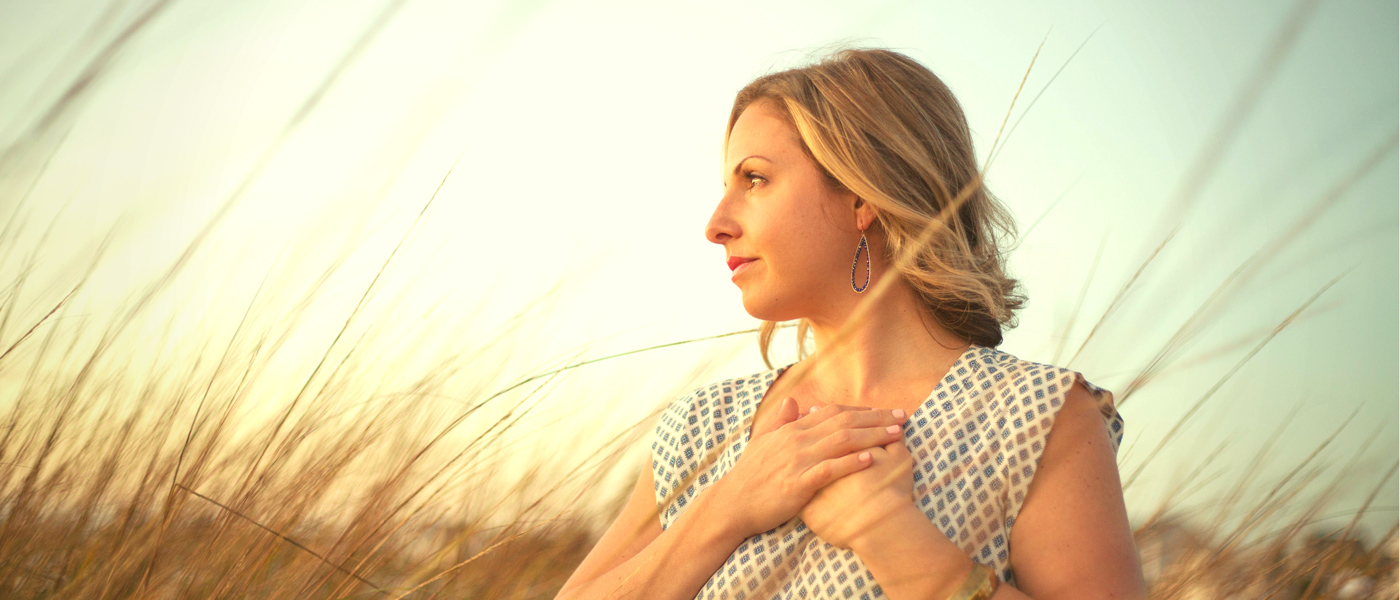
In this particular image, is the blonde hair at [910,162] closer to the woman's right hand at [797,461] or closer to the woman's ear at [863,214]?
the woman's ear at [863,214]

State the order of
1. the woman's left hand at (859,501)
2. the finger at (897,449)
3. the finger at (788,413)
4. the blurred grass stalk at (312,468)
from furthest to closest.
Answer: the finger at (788,413) → the finger at (897,449) → the woman's left hand at (859,501) → the blurred grass stalk at (312,468)

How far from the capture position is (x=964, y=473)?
56.9 inches

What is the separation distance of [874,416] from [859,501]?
0.17 metres

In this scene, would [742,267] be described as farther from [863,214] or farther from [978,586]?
[978,586]

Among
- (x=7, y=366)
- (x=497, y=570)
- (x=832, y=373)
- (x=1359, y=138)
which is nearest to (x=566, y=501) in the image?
(x=497, y=570)

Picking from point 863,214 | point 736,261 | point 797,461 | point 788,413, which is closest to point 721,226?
point 736,261

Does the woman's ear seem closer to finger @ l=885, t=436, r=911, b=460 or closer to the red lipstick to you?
the red lipstick

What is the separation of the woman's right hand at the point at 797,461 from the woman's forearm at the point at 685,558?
30 millimetres

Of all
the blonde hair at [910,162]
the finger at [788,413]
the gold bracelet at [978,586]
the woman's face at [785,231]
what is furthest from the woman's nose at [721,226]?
the gold bracelet at [978,586]

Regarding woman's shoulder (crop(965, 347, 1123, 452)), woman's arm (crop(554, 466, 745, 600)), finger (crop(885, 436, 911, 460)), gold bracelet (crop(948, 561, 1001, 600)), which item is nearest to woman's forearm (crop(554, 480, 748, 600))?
woman's arm (crop(554, 466, 745, 600))

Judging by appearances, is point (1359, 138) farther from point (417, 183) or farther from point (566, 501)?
point (417, 183)

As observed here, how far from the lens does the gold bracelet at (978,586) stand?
117cm

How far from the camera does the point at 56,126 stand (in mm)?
908

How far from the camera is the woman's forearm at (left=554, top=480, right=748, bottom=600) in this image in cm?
146
